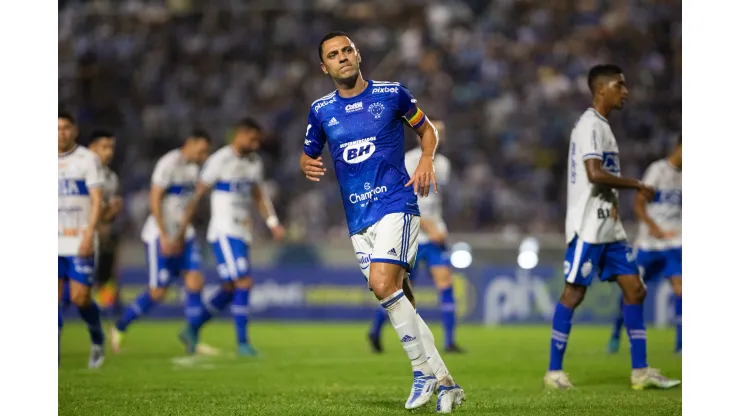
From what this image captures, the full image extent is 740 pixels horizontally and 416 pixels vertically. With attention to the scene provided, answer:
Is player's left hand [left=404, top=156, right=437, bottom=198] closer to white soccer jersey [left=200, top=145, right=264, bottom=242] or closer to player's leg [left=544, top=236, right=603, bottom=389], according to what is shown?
player's leg [left=544, top=236, right=603, bottom=389]

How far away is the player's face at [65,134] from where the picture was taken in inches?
376

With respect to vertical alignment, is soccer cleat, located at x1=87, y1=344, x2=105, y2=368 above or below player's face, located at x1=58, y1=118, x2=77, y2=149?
below

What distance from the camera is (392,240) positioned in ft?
21.9

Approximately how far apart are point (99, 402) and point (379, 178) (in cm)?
257

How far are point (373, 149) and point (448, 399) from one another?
1618 mm

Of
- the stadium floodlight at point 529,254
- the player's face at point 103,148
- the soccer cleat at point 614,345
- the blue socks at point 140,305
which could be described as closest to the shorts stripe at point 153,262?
the blue socks at point 140,305

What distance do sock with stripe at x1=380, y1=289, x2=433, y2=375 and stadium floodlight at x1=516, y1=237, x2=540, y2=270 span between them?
10.2 metres

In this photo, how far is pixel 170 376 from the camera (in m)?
9.48

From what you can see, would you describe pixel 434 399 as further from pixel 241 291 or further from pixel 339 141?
pixel 241 291

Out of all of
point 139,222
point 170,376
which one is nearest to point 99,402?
point 170,376

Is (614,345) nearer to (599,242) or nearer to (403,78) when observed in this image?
(599,242)

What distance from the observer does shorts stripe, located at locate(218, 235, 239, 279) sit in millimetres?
11797

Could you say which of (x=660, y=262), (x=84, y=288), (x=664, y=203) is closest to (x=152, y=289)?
(x=84, y=288)

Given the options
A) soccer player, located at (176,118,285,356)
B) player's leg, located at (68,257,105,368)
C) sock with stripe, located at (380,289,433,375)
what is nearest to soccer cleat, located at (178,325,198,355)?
soccer player, located at (176,118,285,356)
